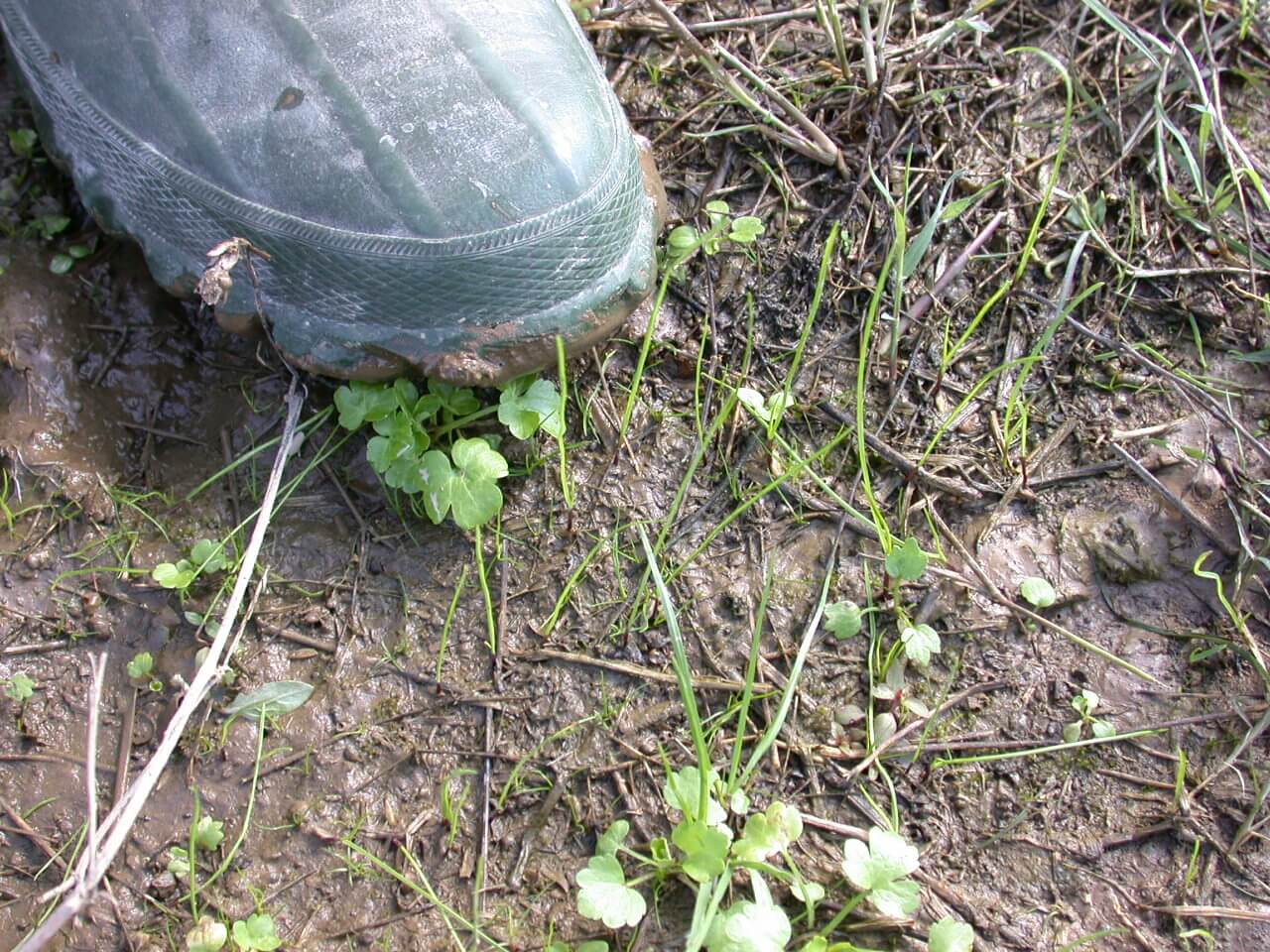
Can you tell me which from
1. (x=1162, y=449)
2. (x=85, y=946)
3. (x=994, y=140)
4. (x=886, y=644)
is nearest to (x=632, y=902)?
(x=886, y=644)

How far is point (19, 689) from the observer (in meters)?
1.48

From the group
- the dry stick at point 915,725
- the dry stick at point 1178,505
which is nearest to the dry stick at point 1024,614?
the dry stick at point 915,725

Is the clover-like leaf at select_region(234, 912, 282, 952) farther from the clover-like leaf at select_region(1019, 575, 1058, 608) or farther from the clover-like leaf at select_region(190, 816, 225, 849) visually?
the clover-like leaf at select_region(1019, 575, 1058, 608)

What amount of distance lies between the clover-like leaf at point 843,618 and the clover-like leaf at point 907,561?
83mm

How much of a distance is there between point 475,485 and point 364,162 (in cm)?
48

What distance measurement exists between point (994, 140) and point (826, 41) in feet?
1.20

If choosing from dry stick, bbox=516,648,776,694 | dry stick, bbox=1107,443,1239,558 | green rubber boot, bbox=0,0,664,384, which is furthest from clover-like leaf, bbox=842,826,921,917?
green rubber boot, bbox=0,0,664,384

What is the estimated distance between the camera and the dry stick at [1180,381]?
1.64m

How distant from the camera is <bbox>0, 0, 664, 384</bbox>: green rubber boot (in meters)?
1.41

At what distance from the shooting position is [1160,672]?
1.57 metres

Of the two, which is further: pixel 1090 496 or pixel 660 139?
pixel 660 139

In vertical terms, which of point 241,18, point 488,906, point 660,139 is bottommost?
point 488,906

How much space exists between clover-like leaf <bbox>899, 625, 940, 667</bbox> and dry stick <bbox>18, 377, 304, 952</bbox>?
96 centimetres

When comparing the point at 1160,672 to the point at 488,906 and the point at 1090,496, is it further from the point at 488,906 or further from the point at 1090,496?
the point at 488,906
